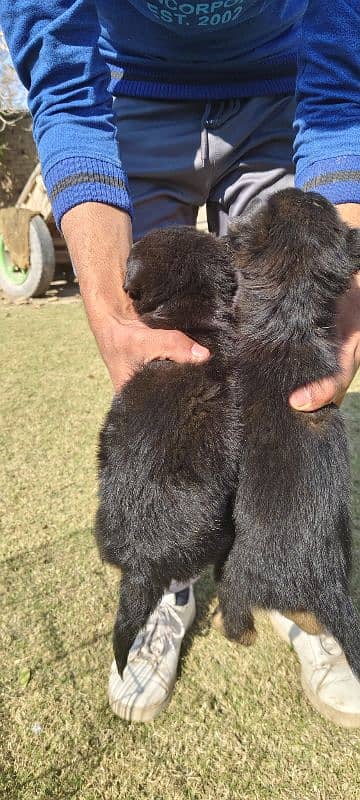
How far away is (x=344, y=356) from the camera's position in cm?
108

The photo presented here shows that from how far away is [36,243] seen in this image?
549 cm

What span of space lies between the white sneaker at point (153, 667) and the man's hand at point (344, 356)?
2.79 feet

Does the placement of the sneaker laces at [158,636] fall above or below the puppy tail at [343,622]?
below

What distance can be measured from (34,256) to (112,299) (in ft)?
15.7

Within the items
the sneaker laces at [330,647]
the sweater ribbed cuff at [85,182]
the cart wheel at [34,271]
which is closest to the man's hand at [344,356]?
the sweater ribbed cuff at [85,182]

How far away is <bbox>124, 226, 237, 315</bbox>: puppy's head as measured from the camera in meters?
1.06

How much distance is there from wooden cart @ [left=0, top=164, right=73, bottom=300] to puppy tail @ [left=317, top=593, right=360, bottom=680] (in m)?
5.08

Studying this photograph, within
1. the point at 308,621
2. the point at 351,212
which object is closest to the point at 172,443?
the point at 308,621

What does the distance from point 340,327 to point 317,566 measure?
1.55 ft

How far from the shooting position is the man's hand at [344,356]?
960 mm

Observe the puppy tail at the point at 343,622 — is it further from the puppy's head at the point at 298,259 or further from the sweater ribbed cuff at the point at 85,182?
the sweater ribbed cuff at the point at 85,182

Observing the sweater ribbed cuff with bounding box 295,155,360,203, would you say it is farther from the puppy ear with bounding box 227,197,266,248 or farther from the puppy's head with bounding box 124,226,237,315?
the puppy's head with bounding box 124,226,237,315

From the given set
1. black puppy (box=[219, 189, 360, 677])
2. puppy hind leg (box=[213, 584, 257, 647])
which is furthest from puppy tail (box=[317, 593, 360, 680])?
puppy hind leg (box=[213, 584, 257, 647])

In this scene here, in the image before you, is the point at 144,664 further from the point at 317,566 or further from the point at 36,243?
the point at 36,243
